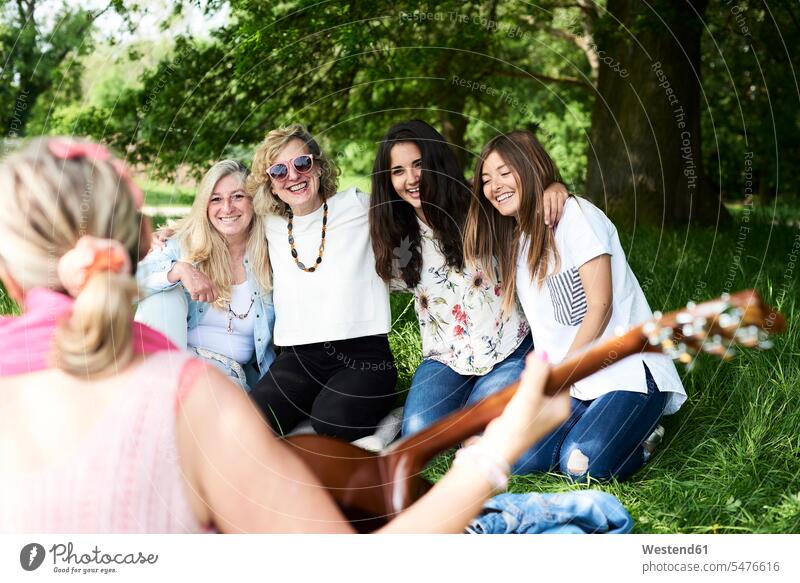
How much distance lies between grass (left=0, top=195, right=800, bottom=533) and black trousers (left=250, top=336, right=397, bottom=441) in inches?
11.2

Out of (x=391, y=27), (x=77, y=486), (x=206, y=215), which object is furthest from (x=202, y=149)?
(x=77, y=486)

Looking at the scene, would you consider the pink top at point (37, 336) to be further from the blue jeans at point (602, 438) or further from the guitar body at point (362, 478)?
the blue jeans at point (602, 438)

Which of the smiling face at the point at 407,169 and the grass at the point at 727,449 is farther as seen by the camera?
the smiling face at the point at 407,169

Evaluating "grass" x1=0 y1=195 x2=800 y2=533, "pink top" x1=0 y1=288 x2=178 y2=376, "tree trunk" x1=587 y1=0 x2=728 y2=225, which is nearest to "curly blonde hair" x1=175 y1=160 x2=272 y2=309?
"grass" x1=0 y1=195 x2=800 y2=533

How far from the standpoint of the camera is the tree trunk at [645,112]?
160 inches

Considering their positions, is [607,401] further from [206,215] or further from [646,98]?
[646,98]

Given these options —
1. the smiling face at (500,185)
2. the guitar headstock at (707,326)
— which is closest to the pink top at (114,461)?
the smiling face at (500,185)

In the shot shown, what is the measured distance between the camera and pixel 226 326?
2611mm

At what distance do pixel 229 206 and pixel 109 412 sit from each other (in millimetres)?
918

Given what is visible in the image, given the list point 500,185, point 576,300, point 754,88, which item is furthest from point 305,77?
point 754,88

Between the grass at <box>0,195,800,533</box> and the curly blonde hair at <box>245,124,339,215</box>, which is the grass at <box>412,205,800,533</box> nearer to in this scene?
the grass at <box>0,195,800,533</box>
